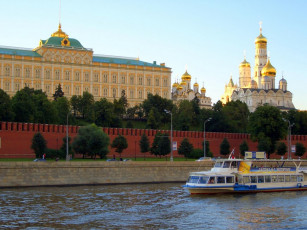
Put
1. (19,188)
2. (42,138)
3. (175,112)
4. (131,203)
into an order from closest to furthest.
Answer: (131,203)
(19,188)
(42,138)
(175,112)

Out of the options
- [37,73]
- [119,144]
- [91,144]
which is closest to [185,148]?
[119,144]

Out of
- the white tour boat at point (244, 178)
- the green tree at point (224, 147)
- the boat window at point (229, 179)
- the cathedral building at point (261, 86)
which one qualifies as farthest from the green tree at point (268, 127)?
the cathedral building at point (261, 86)

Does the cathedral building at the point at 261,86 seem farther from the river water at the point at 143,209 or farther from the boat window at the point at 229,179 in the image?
the river water at the point at 143,209

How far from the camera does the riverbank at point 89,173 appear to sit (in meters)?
39.8

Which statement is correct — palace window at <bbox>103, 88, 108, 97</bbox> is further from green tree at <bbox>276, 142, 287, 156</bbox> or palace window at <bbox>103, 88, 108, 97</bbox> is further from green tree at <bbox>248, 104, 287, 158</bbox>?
green tree at <bbox>276, 142, 287, 156</bbox>

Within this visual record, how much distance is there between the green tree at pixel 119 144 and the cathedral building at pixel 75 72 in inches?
1655

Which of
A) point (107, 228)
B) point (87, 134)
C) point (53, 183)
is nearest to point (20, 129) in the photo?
point (87, 134)

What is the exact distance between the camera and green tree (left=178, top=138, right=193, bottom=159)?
6038cm

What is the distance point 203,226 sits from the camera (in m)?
25.8

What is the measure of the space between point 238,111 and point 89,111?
23.1 meters

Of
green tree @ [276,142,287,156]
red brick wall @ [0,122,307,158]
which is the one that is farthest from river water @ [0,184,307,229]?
green tree @ [276,142,287,156]

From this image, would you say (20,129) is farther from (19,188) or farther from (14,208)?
(14,208)

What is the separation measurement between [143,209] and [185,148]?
3044 centimetres

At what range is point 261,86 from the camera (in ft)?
436
